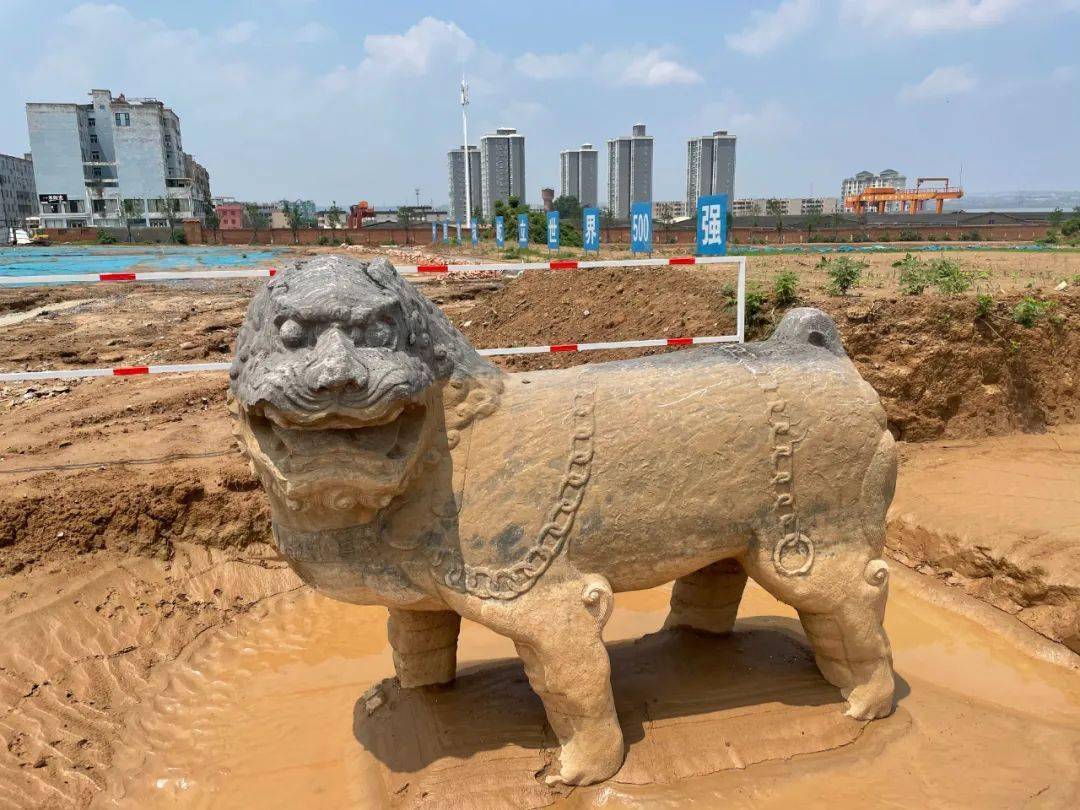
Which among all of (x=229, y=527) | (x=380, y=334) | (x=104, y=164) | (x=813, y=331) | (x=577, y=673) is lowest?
(x=229, y=527)

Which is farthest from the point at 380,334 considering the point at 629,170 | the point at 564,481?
the point at 629,170

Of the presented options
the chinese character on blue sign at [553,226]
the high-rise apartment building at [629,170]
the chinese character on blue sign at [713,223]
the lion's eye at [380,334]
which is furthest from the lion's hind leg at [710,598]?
the high-rise apartment building at [629,170]

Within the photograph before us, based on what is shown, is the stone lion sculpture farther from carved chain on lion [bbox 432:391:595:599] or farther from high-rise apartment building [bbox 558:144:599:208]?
high-rise apartment building [bbox 558:144:599:208]

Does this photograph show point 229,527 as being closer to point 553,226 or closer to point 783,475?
point 783,475

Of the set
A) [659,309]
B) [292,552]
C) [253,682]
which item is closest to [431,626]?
[292,552]

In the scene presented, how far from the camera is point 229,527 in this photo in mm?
4801

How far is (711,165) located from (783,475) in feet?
245

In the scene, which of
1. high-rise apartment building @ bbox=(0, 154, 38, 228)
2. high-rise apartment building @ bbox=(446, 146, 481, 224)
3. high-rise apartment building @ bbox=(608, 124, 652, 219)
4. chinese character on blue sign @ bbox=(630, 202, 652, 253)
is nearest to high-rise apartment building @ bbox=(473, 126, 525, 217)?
high-rise apartment building @ bbox=(446, 146, 481, 224)

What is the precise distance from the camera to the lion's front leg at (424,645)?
10.3 ft

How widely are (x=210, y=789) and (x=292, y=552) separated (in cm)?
143

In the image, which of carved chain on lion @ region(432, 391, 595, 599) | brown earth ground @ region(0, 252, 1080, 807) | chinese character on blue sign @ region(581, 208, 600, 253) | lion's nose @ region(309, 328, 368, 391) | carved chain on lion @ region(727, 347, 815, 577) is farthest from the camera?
chinese character on blue sign @ region(581, 208, 600, 253)

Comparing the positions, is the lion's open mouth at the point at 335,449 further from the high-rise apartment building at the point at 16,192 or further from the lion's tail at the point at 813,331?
the high-rise apartment building at the point at 16,192

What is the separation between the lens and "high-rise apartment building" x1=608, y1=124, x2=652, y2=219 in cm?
7894

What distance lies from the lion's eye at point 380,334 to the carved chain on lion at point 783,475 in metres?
1.26
